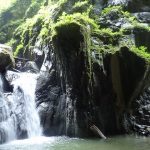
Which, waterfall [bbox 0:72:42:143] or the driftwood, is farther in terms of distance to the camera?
waterfall [bbox 0:72:42:143]

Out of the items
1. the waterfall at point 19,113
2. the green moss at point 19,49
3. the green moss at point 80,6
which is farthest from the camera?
the green moss at point 19,49

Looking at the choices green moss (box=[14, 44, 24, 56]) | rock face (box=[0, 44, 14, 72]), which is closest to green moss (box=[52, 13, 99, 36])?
rock face (box=[0, 44, 14, 72])

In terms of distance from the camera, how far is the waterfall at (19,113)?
52.9 feet

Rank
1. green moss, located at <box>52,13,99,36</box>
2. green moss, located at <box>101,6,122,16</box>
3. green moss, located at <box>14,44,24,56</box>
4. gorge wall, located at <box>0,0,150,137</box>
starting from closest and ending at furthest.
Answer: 1. green moss, located at <box>52,13,99,36</box>
2. gorge wall, located at <box>0,0,150,137</box>
3. green moss, located at <box>101,6,122,16</box>
4. green moss, located at <box>14,44,24,56</box>

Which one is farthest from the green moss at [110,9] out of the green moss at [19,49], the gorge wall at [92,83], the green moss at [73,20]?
the green moss at [19,49]

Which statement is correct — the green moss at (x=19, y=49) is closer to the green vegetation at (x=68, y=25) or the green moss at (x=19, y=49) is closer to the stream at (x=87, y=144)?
the green vegetation at (x=68, y=25)

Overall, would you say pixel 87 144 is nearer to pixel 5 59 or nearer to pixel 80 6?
pixel 5 59

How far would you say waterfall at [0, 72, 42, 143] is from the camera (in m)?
16.1

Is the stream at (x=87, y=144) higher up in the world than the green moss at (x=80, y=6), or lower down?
→ lower down

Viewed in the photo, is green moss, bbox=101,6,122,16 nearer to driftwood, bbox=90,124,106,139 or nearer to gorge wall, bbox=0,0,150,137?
gorge wall, bbox=0,0,150,137

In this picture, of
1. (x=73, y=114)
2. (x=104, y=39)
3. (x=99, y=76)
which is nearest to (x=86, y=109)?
(x=73, y=114)

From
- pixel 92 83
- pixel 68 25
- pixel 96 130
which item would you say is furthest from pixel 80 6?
pixel 96 130

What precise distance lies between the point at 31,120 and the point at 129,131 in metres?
4.56

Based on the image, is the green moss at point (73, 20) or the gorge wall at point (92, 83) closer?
the green moss at point (73, 20)
